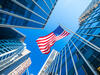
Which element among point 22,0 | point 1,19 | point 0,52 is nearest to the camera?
point 1,19

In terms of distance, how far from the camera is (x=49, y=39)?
579 inches

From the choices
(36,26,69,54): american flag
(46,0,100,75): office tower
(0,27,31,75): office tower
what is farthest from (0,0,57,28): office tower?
(0,27,31,75): office tower

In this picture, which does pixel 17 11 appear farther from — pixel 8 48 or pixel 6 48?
pixel 8 48

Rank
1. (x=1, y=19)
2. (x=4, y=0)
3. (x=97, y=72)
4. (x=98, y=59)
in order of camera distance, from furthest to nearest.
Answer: (x=1, y=19)
(x=4, y=0)
(x=98, y=59)
(x=97, y=72)

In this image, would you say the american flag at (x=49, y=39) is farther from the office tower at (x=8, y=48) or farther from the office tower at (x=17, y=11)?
the office tower at (x=8, y=48)

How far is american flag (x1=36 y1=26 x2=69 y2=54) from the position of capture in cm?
1350

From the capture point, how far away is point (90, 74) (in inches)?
278

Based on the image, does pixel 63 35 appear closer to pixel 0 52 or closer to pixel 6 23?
pixel 6 23

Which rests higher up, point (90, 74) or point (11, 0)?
point (11, 0)

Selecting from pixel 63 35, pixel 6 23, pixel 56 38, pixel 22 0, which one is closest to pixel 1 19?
pixel 6 23

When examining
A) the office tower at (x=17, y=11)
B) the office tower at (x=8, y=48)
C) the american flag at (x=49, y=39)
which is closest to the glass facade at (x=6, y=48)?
the office tower at (x=8, y=48)

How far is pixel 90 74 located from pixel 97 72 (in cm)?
74

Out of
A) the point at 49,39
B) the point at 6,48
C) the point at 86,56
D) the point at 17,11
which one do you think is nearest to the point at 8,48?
the point at 6,48

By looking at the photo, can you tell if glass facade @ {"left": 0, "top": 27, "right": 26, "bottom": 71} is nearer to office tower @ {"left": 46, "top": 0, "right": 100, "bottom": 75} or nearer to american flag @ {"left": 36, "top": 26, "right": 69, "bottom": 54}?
american flag @ {"left": 36, "top": 26, "right": 69, "bottom": 54}
